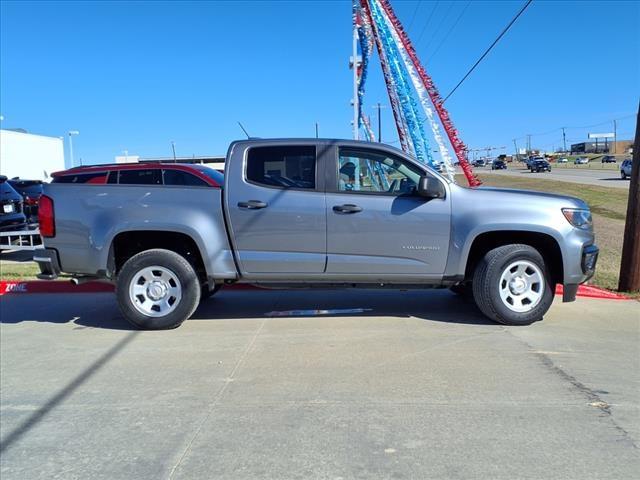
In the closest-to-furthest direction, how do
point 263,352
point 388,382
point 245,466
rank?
point 245,466 → point 388,382 → point 263,352

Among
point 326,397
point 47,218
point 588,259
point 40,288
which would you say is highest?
point 47,218

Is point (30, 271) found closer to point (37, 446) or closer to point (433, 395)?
point (37, 446)

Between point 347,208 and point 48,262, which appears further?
point 48,262

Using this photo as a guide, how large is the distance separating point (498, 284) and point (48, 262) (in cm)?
495

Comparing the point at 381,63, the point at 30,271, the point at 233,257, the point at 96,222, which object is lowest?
the point at 30,271

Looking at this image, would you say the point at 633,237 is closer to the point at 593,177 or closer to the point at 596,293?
the point at 596,293

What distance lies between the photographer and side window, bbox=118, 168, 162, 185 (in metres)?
6.50

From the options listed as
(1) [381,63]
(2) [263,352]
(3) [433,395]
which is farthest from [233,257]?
(1) [381,63]

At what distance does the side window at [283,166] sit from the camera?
19.3ft

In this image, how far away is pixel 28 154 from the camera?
39844 mm

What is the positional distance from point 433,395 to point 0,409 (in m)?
3.33

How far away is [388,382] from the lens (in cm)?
436

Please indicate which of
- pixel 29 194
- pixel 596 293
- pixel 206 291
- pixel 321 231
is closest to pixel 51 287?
pixel 206 291

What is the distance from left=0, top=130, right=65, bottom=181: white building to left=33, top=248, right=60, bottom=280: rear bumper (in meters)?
32.8
